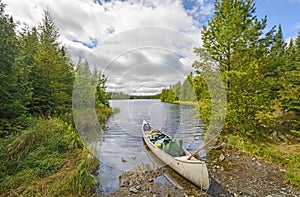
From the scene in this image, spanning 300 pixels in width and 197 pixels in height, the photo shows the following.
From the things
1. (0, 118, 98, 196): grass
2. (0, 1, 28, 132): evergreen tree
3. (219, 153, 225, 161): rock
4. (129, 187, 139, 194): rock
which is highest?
(0, 1, 28, 132): evergreen tree

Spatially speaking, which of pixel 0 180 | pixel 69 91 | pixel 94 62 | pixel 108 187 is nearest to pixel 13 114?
pixel 0 180

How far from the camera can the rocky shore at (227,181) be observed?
4.74 m

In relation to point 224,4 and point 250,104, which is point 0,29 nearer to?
point 224,4

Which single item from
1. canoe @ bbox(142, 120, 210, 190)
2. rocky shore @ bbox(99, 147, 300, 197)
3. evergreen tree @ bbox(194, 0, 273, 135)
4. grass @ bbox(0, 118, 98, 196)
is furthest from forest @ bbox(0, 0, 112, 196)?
evergreen tree @ bbox(194, 0, 273, 135)

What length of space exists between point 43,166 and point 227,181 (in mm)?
5812

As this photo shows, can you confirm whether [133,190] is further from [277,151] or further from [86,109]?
[86,109]

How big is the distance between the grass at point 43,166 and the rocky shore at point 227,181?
45.3 inches

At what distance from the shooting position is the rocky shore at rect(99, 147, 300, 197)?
474 centimetres

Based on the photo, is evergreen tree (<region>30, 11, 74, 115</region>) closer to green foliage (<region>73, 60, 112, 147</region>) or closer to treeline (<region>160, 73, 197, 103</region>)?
green foliage (<region>73, 60, 112, 147</region>)

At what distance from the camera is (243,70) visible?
7.56 m

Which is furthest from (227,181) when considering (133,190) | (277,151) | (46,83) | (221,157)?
(46,83)

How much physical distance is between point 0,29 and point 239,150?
10.2m

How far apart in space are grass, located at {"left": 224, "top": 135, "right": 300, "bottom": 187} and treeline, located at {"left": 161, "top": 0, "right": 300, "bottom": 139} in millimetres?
452

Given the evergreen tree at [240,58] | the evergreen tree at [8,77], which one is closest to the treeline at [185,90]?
the evergreen tree at [240,58]
